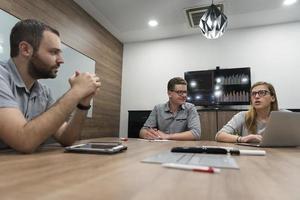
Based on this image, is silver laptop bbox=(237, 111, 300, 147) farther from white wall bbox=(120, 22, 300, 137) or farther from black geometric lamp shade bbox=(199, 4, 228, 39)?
white wall bbox=(120, 22, 300, 137)

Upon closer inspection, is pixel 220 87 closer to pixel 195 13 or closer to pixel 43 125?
pixel 195 13

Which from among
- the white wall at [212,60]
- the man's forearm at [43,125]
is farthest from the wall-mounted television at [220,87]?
the man's forearm at [43,125]

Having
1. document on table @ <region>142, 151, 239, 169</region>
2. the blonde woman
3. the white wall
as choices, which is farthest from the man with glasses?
the white wall

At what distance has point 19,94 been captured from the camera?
1.10 meters

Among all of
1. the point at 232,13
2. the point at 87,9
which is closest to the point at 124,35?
the point at 87,9

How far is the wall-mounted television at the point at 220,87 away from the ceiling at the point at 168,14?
866mm

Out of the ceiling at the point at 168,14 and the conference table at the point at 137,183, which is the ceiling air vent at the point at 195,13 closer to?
the ceiling at the point at 168,14

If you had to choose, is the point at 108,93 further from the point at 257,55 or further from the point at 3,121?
the point at 3,121

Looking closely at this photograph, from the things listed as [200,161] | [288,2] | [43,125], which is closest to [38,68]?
[43,125]

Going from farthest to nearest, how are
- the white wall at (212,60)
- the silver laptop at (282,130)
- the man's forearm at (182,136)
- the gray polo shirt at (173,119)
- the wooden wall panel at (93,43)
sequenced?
the white wall at (212,60) < the wooden wall panel at (93,43) < the gray polo shirt at (173,119) < the man's forearm at (182,136) < the silver laptop at (282,130)

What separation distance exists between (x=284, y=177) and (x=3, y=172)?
0.58 metres

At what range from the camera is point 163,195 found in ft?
1.09

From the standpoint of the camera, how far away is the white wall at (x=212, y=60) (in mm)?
3932

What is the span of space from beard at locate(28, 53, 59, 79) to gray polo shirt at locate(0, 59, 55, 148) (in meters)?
0.07
